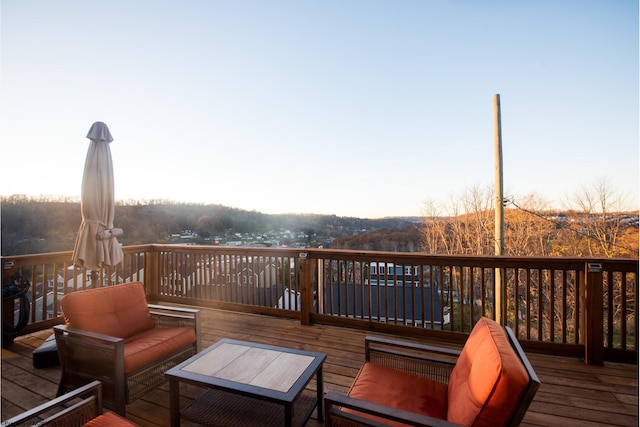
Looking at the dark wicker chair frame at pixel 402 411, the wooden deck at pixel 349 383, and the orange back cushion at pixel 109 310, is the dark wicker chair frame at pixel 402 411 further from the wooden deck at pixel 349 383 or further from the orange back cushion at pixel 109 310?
the orange back cushion at pixel 109 310

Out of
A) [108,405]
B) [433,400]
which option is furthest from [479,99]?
[108,405]

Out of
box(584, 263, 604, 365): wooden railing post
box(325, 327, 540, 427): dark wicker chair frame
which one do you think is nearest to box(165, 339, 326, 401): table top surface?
box(325, 327, 540, 427): dark wicker chair frame

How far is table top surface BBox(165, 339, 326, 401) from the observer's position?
1.64m

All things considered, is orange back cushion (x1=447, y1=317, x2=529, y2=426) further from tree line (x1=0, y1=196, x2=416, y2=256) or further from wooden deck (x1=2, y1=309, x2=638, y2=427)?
tree line (x1=0, y1=196, x2=416, y2=256)

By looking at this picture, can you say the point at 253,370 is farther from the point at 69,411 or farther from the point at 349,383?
the point at 349,383

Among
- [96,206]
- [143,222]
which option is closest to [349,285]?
[96,206]

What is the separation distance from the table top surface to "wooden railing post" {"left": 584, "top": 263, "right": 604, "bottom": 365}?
9.64ft

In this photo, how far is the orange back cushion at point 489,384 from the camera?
1.05m

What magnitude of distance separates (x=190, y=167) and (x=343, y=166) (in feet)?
18.6

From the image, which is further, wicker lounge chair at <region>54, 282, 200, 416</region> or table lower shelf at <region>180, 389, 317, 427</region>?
wicker lounge chair at <region>54, 282, 200, 416</region>

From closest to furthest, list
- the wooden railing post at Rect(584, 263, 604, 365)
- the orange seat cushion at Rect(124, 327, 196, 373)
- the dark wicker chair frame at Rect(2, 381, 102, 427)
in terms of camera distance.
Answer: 1. the dark wicker chair frame at Rect(2, 381, 102, 427)
2. the orange seat cushion at Rect(124, 327, 196, 373)
3. the wooden railing post at Rect(584, 263, 604, 365)

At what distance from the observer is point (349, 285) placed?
13.1ft

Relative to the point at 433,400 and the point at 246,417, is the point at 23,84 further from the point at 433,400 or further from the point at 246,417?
the point at 433,400

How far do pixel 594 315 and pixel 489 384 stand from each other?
9.13ft
